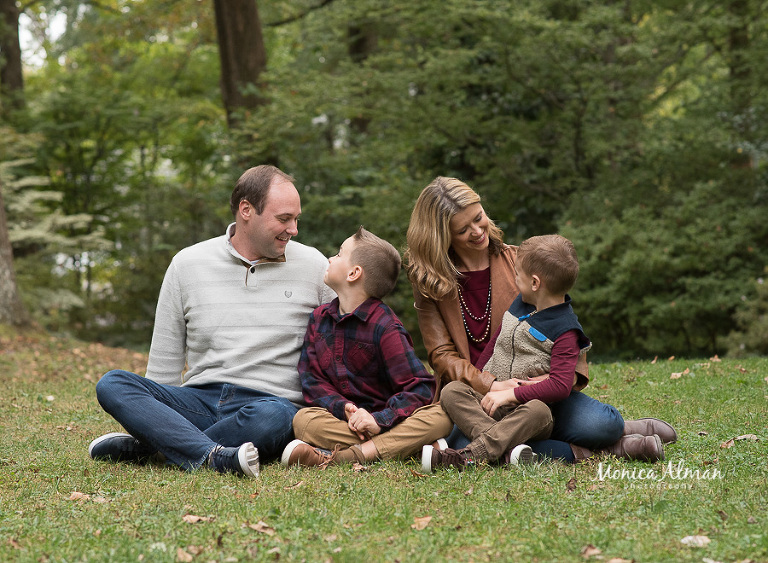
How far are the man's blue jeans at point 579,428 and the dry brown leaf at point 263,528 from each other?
1.35 m

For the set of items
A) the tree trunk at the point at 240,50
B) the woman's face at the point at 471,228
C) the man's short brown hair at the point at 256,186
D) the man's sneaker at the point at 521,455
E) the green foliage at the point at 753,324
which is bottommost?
the green foliage at the point at 753,324

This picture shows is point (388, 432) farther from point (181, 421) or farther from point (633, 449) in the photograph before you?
point (633, 449)

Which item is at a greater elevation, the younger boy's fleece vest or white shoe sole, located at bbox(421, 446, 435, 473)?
the younger boy's fleece vest

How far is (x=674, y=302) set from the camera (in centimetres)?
1031

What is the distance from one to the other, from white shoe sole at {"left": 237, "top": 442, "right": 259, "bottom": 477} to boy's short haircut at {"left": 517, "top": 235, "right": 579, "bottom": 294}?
5.09 ft

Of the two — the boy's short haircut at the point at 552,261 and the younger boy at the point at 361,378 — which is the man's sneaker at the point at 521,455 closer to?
the younger boy at the point at 361,378

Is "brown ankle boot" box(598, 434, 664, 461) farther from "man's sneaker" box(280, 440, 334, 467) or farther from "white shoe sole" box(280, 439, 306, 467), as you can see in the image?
"white shoe sole" box(280, 439, 306, 467)

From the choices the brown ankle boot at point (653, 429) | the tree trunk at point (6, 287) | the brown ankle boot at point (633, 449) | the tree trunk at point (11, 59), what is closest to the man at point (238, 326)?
the brown ankle boot at point (633, 449)

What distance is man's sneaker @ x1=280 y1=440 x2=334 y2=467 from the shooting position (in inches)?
155

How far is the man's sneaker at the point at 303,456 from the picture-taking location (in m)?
3.93

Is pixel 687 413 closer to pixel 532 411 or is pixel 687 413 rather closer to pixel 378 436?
pixel 532 411

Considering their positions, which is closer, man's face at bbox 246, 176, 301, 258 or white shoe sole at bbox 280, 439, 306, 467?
white shoe sole at bbox 280, 439, 306, 467

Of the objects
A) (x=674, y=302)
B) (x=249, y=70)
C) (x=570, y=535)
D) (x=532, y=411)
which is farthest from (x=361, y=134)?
(x=570, y=535)

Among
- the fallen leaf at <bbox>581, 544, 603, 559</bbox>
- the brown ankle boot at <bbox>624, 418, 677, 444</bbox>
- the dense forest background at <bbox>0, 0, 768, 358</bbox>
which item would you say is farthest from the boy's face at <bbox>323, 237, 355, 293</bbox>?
the dense forest background at <bbox>0, 0, 768, 358</bbox>
